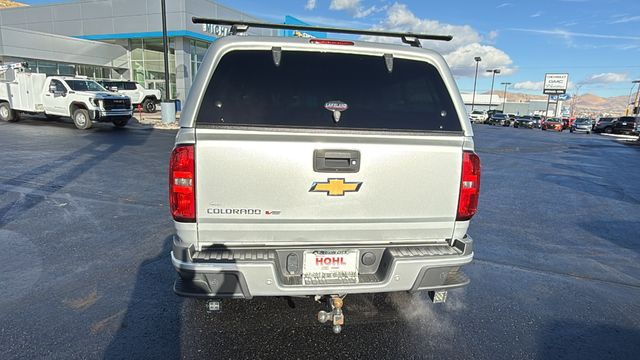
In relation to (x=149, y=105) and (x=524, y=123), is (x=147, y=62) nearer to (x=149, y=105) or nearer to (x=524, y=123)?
(x=149, y=105)

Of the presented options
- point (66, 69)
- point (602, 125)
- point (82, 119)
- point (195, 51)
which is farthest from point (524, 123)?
point (66, 69)

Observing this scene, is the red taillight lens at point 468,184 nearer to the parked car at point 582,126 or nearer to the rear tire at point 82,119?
the rear tire at point 82,119

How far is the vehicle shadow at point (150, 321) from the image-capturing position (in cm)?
264

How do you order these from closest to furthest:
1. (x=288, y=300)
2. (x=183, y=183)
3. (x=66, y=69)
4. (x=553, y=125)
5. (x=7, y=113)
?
(x=183, y=183) < (x=288, y=300) < (x=7, y=113) < (x=66, y=69) < (x=553, y=125)

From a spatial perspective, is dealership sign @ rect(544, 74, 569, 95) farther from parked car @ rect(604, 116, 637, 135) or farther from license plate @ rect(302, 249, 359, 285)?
license plate @ rect(302, 249, 359, 285)

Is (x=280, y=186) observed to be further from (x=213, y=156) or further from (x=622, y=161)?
(x=622, y=161)

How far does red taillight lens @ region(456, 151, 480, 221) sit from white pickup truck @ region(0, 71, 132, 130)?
666 inches

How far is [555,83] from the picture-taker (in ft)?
245

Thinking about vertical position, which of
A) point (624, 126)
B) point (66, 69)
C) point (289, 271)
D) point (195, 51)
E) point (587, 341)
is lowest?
A: point (587, 341)

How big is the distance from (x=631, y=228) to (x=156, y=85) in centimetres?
3559

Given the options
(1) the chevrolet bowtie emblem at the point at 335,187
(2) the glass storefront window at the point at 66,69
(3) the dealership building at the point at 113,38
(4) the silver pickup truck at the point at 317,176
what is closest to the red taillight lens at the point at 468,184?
(4) the silver pickup truck at the point at 317,176

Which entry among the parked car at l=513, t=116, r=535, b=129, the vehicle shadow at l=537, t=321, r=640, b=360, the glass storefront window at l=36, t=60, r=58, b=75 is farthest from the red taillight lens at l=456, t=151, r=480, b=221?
the parked car at l=513, t=116, r=535, b=129

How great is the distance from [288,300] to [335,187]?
4.63 ft

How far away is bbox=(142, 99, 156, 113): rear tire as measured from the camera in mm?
26212
